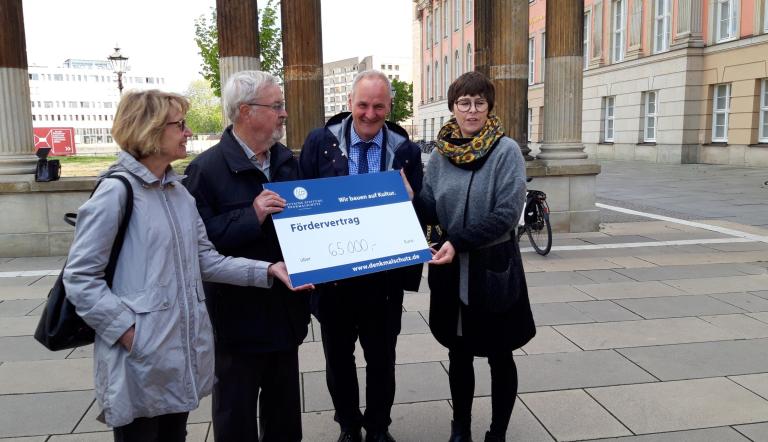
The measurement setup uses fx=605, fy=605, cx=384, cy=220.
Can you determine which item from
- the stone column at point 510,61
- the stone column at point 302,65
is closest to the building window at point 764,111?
the stone column at point 510,61

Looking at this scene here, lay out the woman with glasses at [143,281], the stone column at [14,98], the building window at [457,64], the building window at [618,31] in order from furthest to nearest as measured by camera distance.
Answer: the building window at [457,64], the building window at [618,31], the stone column at [14,98], the woman with glasses at [143,281]

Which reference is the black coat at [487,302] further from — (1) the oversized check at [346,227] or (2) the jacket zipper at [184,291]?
(2) the jacket zipper at [184,291]

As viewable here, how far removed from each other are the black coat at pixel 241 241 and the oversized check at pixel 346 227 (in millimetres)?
132

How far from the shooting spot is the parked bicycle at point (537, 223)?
825 cm

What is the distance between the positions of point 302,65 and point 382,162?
21.8 feet

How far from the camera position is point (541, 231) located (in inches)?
329

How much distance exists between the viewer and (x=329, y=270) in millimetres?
2598

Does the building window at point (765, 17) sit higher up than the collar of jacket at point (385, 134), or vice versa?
the building window at point (765, 17)

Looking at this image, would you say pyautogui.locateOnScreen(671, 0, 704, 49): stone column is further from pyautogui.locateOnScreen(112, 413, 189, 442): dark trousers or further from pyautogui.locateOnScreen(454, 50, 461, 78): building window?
pyautogui.locateOnScreen(454, 50, 461, 78): building window

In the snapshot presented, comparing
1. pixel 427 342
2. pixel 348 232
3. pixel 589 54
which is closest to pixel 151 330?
pixel 348 232

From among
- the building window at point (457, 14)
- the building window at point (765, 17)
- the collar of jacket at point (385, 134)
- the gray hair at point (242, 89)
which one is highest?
the building window at point (457, 14)

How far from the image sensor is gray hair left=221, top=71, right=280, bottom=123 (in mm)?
2533

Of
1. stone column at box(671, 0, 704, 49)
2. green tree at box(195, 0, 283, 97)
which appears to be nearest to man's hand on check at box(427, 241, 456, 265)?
green tree at box(195, 0, 283, 97)

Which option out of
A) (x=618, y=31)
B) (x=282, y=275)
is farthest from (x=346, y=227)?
(x=618, y=31)
